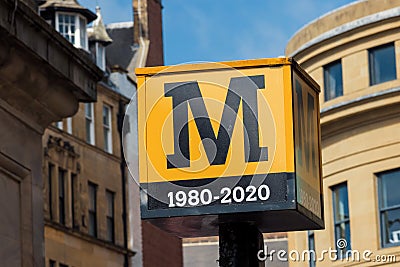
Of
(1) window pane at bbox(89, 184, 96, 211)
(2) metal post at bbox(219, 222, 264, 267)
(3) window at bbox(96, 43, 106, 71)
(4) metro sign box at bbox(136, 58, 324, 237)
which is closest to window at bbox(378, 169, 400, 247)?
(1) window pane at bbox(89, 184, 96, 211)

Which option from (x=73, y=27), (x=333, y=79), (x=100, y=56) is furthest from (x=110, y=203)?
(x=333, y=79)

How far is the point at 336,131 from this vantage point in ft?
154

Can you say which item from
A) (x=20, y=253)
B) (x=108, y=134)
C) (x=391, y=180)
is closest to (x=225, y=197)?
(x=20, y=253)

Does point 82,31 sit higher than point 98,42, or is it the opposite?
point 98,42

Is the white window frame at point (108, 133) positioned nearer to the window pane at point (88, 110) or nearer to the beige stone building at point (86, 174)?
the beige stone building at point (86, 174)

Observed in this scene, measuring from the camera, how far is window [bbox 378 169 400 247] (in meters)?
43.9

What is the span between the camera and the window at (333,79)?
151ft

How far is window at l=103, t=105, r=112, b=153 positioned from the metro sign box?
163 ft

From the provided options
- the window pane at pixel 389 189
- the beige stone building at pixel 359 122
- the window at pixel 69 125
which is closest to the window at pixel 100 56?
the window at pixel 69 125

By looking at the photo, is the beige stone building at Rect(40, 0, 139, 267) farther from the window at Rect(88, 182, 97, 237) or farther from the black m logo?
the black m logo

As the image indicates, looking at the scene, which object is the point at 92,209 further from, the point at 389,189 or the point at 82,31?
the point at 389,189

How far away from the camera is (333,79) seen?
46.2 m

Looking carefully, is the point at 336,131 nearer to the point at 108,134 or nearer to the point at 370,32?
the point at 370,32

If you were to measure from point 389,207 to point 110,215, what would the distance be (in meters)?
16.5
